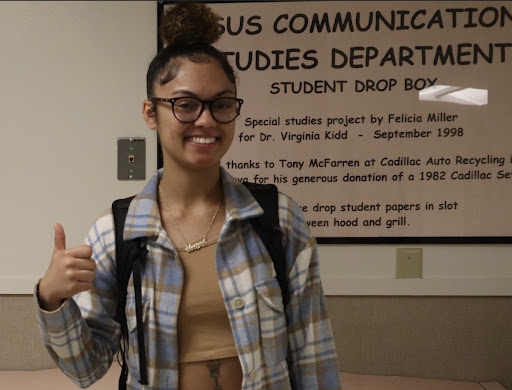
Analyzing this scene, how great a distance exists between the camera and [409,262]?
2.11 meters

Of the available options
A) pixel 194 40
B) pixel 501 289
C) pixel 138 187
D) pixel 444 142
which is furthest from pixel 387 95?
pixel 194 40

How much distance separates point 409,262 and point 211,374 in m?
1.22

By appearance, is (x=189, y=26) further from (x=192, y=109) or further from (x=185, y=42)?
(x=192, y=109)

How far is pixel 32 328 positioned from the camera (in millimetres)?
2168

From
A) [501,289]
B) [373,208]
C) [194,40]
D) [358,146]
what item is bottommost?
[501,289]

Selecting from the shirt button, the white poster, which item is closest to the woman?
the shirt button

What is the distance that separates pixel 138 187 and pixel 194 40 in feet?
3.56

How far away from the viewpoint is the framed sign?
2078 millimetres

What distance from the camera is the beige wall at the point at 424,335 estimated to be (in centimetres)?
213

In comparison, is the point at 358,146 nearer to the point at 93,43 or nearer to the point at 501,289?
the point at 501,289

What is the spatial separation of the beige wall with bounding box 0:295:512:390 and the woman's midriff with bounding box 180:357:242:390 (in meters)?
1.08

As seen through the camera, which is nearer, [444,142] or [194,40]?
[194,40]

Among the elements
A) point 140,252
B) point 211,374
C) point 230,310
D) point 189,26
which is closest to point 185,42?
point 189,26

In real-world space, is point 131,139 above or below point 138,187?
above
